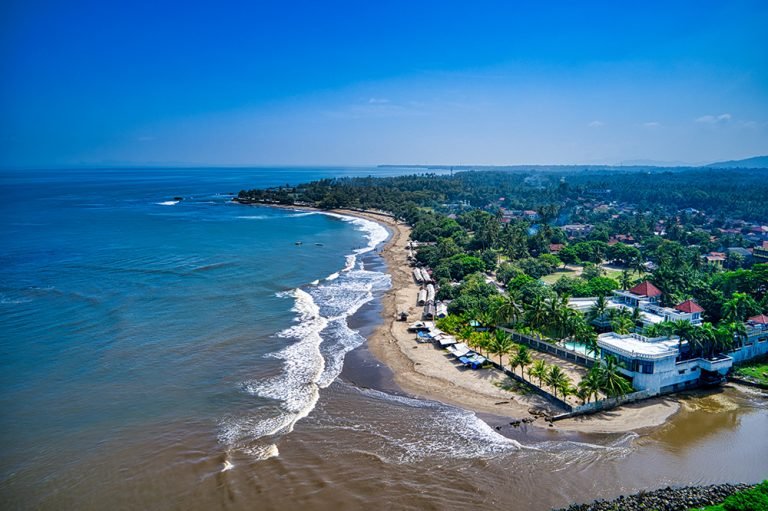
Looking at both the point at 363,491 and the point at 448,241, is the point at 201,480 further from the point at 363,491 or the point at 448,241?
the point at 448,241

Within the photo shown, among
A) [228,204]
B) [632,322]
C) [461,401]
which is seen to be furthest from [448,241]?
[228,204]

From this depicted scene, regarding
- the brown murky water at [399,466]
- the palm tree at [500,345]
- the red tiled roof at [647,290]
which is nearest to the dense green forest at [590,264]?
the red tiled roof at [647,290]

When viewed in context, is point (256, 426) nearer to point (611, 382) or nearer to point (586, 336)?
point (611, 382)

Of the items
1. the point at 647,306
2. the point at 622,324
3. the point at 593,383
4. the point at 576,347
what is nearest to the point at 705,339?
the point at 622,324

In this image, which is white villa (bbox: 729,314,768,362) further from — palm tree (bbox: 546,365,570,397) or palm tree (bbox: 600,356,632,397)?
palm tree (bbox: 546,365,570,397)

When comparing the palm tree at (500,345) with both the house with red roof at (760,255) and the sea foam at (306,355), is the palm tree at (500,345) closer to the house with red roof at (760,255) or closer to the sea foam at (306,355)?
the sea foam at (306,355)

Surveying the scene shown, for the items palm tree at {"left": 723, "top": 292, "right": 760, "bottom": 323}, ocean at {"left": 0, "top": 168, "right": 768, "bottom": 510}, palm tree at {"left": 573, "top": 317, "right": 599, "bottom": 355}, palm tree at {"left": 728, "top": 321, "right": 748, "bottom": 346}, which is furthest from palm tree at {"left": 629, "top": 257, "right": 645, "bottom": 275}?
ocean at {"left": 0, "top": 168, "right": 768, "bottom": 510}

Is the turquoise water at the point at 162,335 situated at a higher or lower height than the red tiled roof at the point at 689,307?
lower

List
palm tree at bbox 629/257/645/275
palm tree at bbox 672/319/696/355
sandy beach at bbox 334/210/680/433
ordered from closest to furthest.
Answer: sandy beach at bbox 334/210/680/433
palm tree at bbox 672/319/696/355
palm tree at bbox 629/257/645/275
